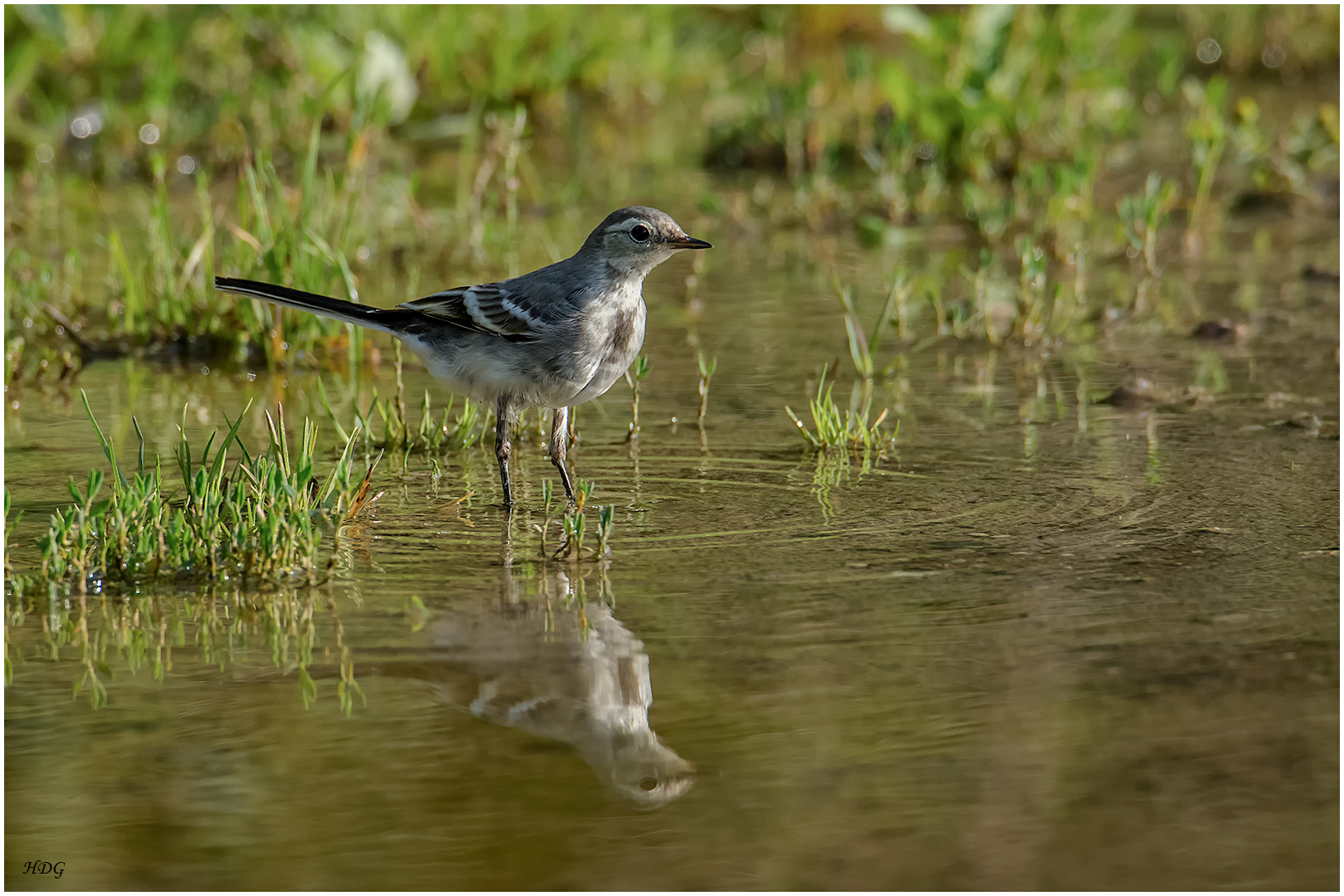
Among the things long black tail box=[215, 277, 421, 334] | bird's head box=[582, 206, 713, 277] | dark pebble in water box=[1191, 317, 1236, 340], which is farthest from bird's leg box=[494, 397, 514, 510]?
dark pebble in water box=[1191, 317, 1236, 340]

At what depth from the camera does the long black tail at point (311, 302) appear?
245 inches

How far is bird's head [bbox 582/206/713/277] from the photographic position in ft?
20.7

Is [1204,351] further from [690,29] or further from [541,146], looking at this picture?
[690,29]

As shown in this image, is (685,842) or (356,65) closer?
(685,842)

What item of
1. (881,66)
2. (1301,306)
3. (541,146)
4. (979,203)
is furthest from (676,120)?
(1301,306)

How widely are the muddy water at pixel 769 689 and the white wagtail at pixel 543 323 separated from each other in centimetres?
37

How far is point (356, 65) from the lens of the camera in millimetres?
11789

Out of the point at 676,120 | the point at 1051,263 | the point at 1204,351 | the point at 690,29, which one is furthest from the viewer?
the point at 690,29

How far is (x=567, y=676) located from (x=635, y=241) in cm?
237

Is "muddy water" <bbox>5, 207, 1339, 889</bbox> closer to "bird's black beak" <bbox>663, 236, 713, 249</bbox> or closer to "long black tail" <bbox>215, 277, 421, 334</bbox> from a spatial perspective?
"long black tail" <bbox>215, 277, 421, 334</bbox>

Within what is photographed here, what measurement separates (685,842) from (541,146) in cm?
1061

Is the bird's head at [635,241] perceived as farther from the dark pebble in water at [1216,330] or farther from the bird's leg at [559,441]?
the dark pebble in water at [1216,330]

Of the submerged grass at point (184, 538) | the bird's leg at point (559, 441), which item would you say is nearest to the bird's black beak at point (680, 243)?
the bird's leg at point (559, 441)

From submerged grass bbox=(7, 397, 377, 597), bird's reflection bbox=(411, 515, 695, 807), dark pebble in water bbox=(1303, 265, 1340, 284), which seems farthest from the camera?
dark pebble in water bbox=(1303, 265, 1340, 284)
